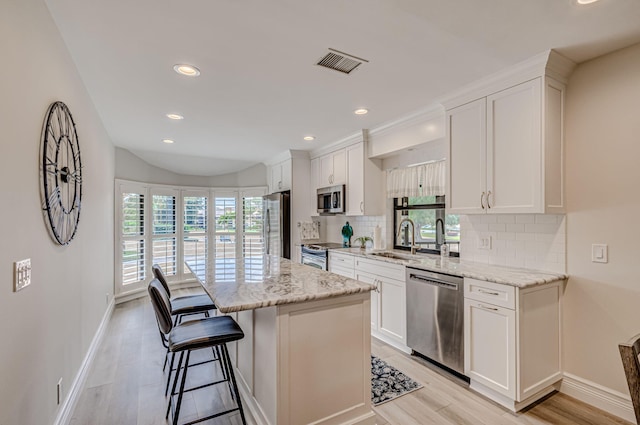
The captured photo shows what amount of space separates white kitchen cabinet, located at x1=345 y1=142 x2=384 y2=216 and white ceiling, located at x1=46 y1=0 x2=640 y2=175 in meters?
0.83

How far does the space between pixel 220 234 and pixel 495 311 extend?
17.7 feet

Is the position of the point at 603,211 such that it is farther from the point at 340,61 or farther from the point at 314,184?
the point at 314,184

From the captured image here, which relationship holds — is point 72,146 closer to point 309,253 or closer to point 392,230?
point 309,253

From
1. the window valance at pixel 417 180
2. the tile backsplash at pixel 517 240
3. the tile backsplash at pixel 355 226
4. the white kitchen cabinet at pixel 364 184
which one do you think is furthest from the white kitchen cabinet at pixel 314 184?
the tile backsplash at pixel 517 240

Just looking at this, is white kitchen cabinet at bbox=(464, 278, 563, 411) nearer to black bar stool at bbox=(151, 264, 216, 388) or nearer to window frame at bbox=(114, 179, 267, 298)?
black bar stool at bbox=(151, 264, 216, 388)

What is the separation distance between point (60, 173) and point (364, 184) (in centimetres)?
308

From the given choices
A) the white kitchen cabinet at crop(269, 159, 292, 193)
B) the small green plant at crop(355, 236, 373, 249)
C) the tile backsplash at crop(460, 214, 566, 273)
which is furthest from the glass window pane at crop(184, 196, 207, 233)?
the tile backsplash at crop(460, 214, 566, 273)

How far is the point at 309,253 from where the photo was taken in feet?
15.4

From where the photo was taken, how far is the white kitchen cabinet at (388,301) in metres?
3.10

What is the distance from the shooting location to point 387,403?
2281mm

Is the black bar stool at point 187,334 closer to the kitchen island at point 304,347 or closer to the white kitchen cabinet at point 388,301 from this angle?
the kitchen island at point 304,347

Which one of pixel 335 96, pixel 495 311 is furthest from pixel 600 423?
pixel 335 96

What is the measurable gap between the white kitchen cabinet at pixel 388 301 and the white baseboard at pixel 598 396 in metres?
1.25

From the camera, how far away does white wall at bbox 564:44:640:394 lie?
2082 mm
